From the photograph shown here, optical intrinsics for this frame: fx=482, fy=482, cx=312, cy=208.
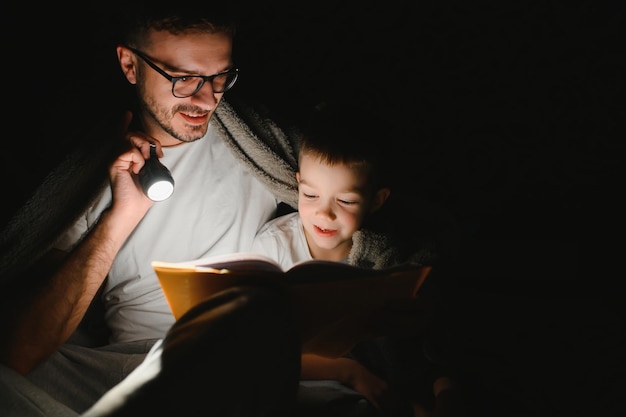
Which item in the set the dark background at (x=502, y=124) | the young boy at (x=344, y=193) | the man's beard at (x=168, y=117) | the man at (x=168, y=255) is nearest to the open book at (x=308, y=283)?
the man at (x=168, y=255)

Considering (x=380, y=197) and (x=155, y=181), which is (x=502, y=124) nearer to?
(x=380, y=197)

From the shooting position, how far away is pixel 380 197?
1309mm

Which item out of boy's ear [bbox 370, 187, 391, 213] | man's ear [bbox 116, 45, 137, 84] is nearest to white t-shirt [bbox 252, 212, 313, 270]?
boy's ear [bbox 370, 187, 391, 213]

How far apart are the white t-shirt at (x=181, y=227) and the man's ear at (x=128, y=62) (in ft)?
0.71

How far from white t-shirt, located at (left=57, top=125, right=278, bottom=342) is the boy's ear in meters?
0.36

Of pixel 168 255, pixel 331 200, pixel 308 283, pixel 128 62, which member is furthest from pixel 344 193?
pixel 128 62

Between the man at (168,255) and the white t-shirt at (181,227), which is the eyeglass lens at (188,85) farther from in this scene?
the white t-shirt at (181,227)

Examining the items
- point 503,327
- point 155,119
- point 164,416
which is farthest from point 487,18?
point 164,416

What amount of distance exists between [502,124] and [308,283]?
45.1 inches

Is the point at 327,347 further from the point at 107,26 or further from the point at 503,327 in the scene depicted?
the point at 107,26

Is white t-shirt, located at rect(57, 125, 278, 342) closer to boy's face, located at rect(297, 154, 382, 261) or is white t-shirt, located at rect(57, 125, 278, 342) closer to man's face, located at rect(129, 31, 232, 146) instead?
man's face, located at rect(129, 31, 232, 146)

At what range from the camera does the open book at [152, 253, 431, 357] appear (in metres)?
0.87

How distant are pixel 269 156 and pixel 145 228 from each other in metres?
0.40

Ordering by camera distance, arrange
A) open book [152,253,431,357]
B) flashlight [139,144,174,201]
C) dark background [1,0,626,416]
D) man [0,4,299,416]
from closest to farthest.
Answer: man [0,4,299,416]
open book [152,253,431,357]
flashlight [139,144,174,201]
dark background [1,0,626,416]
